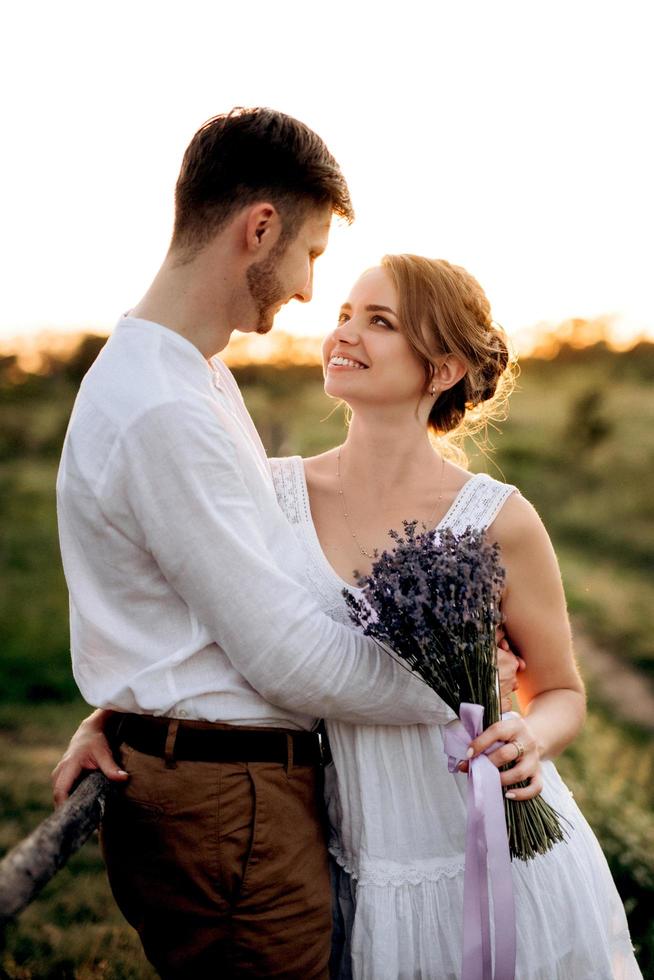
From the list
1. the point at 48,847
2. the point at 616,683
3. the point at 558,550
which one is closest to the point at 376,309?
the point at 48,847

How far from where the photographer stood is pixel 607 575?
13508 mm

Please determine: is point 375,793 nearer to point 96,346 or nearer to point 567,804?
point 567,804

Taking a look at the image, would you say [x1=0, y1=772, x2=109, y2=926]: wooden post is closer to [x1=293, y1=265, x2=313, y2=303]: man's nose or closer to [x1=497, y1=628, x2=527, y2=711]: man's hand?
[x1=497, y1=628, x2=527, y2=711]: man's hand

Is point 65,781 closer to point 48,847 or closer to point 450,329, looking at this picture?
point 48,847

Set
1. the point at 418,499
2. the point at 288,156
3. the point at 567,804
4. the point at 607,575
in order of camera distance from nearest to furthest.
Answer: the point at 288,156 → the point at 567,804 → the point at 418,499 → the point at 607,575

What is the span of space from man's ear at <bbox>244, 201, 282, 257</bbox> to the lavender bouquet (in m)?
0.72

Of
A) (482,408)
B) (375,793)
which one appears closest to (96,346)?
(482,408)

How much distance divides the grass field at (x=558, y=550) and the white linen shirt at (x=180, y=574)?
0.81 meters

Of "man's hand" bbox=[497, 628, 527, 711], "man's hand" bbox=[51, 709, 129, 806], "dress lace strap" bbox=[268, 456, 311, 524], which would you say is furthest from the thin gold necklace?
"man's hand" bbox=[51, 709, 129, 806]

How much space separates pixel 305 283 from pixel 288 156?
0.95ft

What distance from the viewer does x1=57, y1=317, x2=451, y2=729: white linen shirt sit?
6.37 ft

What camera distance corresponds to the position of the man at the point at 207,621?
1.96 meters

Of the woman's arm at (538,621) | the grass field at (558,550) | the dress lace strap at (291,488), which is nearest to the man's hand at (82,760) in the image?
the dress lace strap at (291,488)

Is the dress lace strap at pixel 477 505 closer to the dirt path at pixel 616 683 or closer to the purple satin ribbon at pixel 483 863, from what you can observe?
the purple satin ribbon at pixel 483 863
